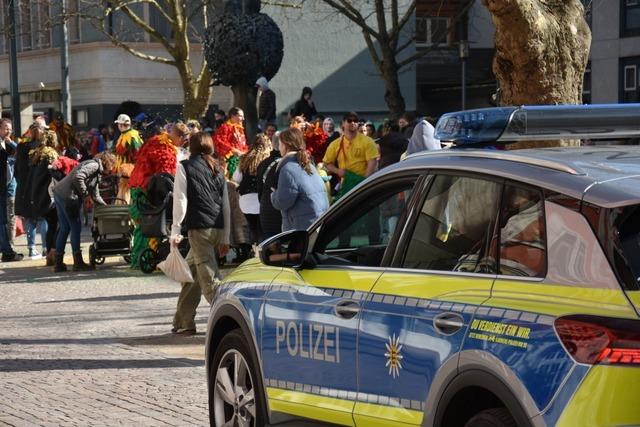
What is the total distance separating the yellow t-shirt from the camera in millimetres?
18188

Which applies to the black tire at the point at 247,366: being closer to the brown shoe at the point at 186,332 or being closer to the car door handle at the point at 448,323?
the car door handle at the point at 448,323

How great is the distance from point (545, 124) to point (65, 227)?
14.0 m

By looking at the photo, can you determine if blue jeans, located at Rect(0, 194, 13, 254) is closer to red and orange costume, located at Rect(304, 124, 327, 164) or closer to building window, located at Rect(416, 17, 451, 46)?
red and orange costume, located at Rect(304, 124, 327, 164)

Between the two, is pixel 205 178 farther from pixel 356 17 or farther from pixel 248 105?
pixel 356 17

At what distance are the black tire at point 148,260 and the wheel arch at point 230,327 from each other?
10788mm

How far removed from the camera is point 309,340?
20.7ft

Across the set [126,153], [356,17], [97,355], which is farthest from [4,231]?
[356,17]

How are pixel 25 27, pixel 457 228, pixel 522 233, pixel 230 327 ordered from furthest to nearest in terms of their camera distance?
pixel 25 27, pixel 230 327, pixel 457 228, pixel 522 233

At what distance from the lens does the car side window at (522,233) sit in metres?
5.00

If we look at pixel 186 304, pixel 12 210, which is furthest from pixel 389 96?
pixel 186 304

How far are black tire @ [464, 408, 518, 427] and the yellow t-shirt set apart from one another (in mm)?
13244

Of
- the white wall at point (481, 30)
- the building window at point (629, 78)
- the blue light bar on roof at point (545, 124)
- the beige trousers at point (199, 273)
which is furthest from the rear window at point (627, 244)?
the white wall at point (481, 30)

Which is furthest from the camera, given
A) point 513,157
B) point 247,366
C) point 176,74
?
point 176,74

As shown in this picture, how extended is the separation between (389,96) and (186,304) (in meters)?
22.0
